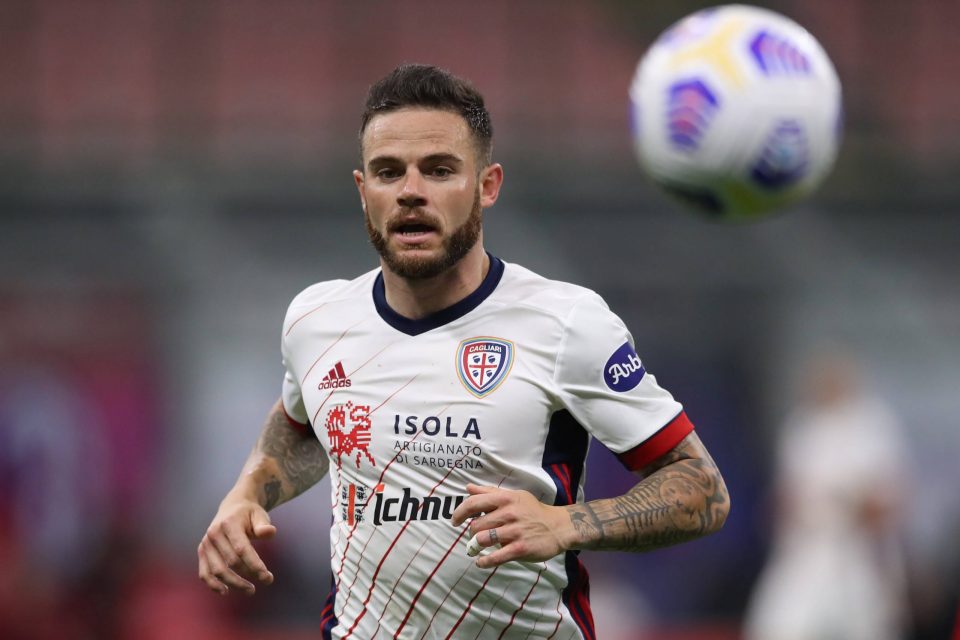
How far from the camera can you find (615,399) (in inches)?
160

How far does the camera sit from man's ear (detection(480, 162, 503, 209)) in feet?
14.3

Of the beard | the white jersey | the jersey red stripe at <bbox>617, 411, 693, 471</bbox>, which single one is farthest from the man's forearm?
the jersey red stripe at <bbox>617, 411, 693, 471</bbox>

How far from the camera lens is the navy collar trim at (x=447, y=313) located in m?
4.31

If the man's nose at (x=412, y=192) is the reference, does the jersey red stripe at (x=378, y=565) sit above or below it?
below

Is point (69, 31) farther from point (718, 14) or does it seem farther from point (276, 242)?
point (718, 14)

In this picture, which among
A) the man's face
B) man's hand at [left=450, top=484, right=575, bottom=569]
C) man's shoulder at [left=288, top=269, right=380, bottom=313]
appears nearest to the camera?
man's hand at [left=450, top=484, right=575, bottom=569]

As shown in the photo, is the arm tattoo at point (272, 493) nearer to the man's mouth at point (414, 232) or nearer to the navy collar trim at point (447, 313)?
the navy collar trim at point (447, 313)

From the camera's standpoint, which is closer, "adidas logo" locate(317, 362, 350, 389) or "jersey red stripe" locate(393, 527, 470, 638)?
"jersey red stripe" locate(393, 527, 470, 638)

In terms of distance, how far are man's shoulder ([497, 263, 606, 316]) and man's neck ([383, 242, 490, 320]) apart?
0.09 m

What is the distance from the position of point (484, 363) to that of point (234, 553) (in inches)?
34.2

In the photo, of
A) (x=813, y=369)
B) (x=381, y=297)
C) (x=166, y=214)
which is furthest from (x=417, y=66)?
(x=166, y=214)

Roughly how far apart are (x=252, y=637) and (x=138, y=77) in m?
8.49

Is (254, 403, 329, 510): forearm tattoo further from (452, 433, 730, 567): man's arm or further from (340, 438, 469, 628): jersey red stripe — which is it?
(452, 433, 730, 567): man's arm

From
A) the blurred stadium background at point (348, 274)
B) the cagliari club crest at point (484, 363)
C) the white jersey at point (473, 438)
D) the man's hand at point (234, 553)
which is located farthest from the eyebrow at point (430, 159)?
the blurred stadium background at point (348, 274)
